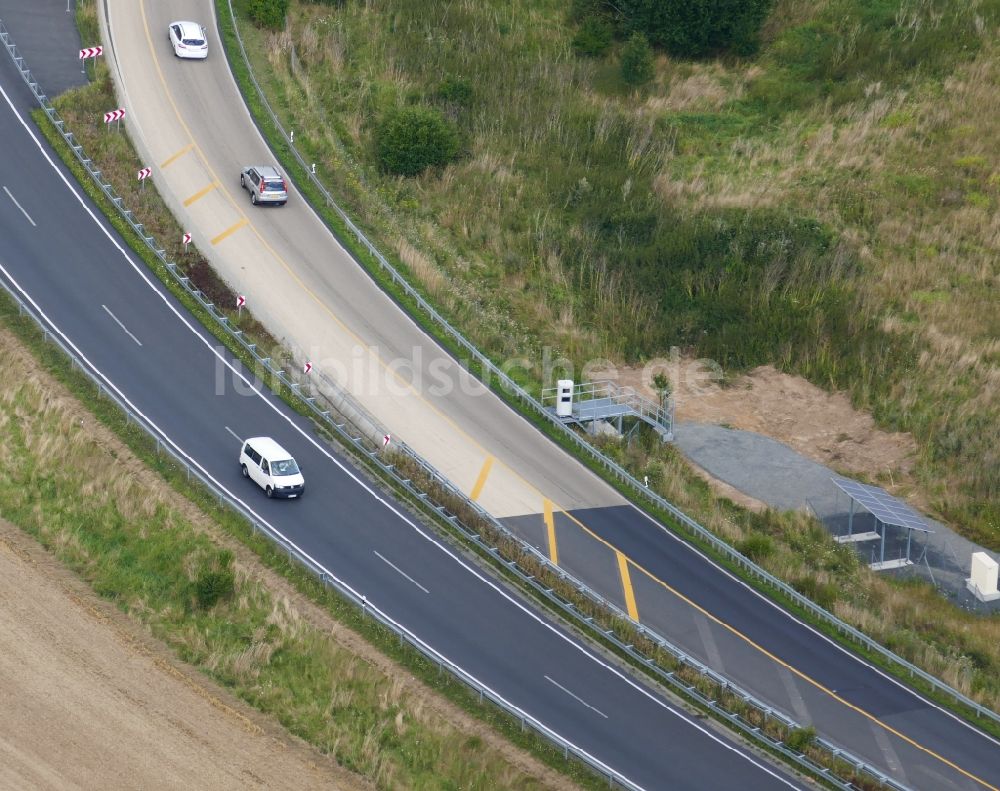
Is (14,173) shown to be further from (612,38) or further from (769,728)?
(769,728)

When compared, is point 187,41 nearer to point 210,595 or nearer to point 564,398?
point 564,398

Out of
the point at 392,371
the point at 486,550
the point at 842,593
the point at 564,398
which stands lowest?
the point at 842,593

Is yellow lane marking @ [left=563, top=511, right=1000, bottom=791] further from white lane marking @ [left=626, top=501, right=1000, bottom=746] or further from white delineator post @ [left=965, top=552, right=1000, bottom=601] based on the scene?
white delineator post @ [left=965, top=552, right=1000, bottom=601]

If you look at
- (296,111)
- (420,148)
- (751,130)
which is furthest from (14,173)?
(751,130)

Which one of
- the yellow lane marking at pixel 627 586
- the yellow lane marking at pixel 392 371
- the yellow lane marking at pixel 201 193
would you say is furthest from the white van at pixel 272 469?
the yellow lane marking at pixel 201 193

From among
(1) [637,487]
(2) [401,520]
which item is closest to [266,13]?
(2) [401,520]

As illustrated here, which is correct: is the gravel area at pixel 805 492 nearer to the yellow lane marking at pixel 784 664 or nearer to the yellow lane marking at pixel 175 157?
the yellow lane marking at pixel 784 664

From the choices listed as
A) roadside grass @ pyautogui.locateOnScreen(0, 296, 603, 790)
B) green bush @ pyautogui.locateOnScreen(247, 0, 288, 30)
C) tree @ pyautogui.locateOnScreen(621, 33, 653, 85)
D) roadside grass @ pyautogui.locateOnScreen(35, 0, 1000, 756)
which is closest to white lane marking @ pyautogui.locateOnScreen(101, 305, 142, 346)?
roadside grass @ pyautogui.locateOnScreen(0, 296, 603, 790)
